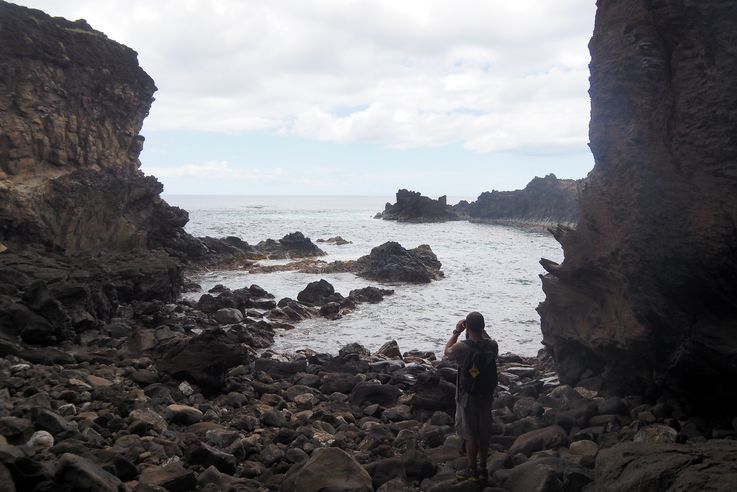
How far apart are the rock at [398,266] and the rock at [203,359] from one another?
21.6 meters

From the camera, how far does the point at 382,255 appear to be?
3612 centimetres

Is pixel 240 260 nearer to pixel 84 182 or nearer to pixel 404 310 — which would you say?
pixel 84 182

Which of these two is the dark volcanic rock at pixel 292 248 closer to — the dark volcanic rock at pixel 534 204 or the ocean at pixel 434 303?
the ocean at pixel 434 303

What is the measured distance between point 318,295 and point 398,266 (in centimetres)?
858

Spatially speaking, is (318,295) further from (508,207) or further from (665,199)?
(508,207)

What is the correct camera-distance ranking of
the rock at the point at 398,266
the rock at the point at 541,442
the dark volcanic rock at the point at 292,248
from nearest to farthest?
1. the rock at the point at 541,442
2. the rock at the point at 398,266
3. the dark volcanic rock at the point at 292,248

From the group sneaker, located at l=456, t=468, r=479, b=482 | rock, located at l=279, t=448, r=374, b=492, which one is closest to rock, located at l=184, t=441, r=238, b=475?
rock, located at l=279, t=448, r=374, b=492

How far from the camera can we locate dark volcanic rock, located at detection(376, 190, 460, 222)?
10219 cm

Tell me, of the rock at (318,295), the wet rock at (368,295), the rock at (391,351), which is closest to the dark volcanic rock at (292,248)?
the wet rock at (368,295)

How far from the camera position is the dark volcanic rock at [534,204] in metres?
85.3

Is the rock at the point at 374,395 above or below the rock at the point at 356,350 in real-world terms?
above

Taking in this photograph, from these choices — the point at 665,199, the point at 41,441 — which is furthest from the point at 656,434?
the point at 41,441

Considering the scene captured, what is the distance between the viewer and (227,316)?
20703 mm

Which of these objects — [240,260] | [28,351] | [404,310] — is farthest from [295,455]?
[240,260]
